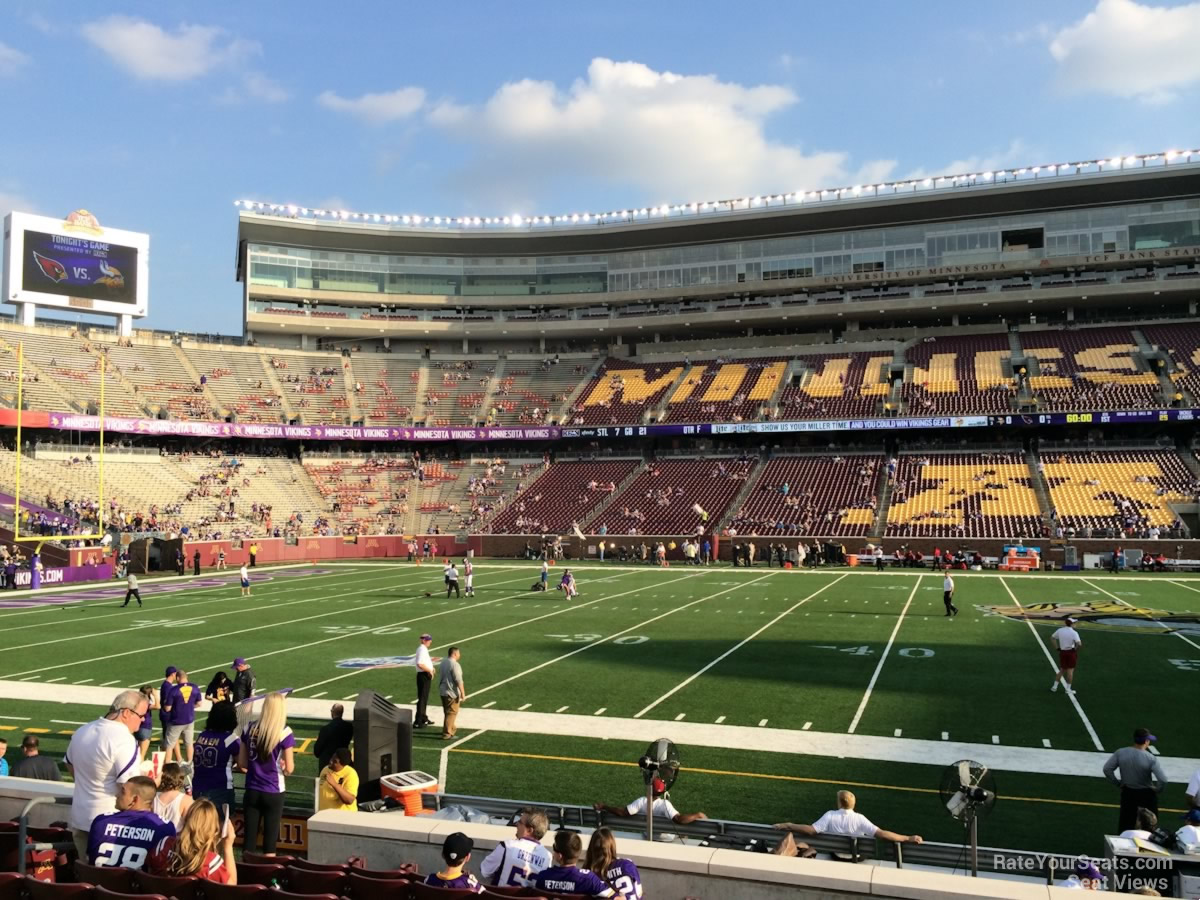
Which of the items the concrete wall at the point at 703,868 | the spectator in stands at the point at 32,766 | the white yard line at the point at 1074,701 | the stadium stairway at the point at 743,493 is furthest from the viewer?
the stadium stairway at the point at 743,493

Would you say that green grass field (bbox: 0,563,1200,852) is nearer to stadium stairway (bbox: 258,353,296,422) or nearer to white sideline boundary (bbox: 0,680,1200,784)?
white sideline boundary (bbox: 0,680,1200,784)

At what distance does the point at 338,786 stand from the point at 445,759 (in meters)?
5.07

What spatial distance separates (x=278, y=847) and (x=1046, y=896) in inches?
255

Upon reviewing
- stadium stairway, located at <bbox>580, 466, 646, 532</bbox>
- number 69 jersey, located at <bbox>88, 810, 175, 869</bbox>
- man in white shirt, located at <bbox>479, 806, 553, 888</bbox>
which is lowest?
man in white shirt, located at <bbox>479, 806, 553, 888</bbox>

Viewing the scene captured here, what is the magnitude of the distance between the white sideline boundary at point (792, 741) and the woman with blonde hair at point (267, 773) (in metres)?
6.56

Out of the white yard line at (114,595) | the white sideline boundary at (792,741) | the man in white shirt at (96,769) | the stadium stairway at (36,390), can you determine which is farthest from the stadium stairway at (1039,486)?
the stadium stairway at (36,390)

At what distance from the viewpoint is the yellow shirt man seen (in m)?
8.45

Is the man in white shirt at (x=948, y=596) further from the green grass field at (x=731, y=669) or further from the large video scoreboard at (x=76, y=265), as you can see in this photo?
the large video scoreboard at (x=76, y=265)

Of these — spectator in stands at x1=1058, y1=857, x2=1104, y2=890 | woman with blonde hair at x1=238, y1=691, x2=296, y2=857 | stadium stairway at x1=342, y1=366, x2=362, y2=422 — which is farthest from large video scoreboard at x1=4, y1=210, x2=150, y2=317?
spectator in stands at x1=1058, y1=857, x2=1104, y2=890

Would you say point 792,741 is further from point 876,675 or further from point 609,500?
point 609,500

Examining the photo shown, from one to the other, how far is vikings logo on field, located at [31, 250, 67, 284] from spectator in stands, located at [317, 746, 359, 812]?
60.6m

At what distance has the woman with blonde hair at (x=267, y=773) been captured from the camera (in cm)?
829

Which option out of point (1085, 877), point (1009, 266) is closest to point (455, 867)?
point (1085, 877)

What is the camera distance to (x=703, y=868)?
20.7 feet
